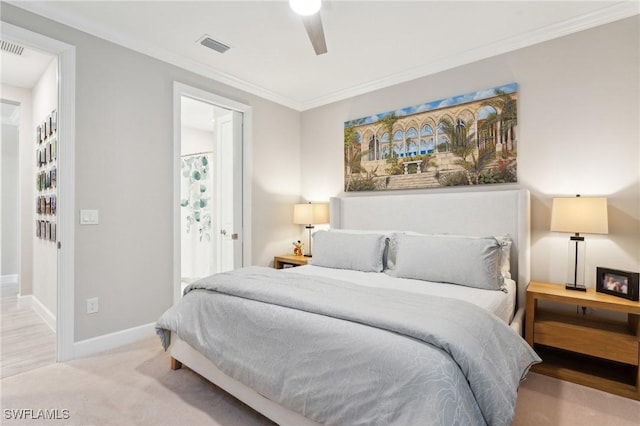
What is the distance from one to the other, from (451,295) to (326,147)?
8.56ft

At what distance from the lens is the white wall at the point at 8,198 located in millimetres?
5016

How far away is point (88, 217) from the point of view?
2.57m

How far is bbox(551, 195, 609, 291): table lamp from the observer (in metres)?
2.22

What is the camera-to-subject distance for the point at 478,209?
2873mm

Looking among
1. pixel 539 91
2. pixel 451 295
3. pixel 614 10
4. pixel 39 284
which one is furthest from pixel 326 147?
pixel 39 284

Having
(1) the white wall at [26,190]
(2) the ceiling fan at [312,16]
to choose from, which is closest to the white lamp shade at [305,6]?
(2) the ceiling fan at [312,16]

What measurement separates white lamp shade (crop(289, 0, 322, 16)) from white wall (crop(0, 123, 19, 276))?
5.81 meters

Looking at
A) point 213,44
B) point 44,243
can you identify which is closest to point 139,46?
point 213,44

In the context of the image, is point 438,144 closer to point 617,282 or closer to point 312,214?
point 312,214

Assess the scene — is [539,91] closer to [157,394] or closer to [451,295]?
[451,295]

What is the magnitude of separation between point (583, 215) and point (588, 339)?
85 cm

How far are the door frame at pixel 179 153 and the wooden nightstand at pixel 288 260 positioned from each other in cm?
40

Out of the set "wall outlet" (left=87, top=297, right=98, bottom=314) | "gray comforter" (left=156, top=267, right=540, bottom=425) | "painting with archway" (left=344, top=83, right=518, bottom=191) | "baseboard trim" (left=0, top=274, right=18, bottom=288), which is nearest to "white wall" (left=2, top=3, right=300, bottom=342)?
"wall outlet" (left=87, top=297, right=98, bottom=314)

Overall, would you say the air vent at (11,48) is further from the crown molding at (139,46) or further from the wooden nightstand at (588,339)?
the wooden nightstand at (588,339)
